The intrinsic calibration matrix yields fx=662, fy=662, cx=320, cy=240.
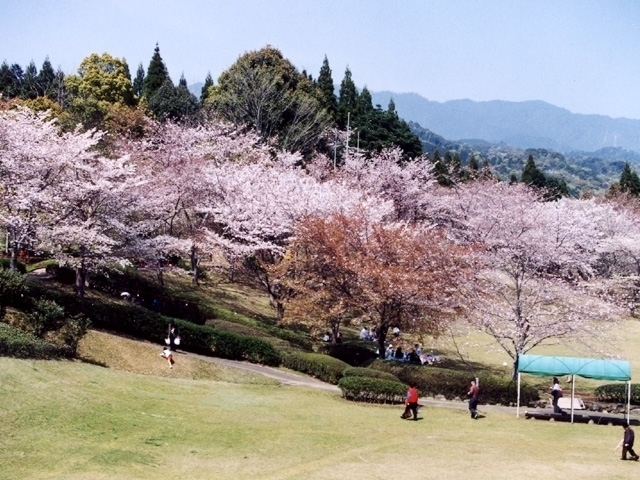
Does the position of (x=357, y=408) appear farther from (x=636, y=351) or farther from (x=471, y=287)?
(x=636, y=351)

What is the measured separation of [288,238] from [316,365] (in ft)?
35.0

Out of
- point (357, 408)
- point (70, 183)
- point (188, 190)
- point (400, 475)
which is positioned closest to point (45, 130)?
point (70, 183)

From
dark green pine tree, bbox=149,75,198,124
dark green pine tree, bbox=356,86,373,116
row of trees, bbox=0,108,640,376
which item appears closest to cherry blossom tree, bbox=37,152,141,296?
row of trees, bbox=0,108,640,376

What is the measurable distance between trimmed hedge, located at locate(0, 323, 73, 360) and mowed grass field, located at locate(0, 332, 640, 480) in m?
0.57

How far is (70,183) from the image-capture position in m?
30.2

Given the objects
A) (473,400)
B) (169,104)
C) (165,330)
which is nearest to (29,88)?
(169,104)

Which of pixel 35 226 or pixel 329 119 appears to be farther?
pixel 329 119

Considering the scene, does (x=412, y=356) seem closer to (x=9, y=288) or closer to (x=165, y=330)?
(x=165, y=330)

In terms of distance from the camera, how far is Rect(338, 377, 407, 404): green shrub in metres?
24.6

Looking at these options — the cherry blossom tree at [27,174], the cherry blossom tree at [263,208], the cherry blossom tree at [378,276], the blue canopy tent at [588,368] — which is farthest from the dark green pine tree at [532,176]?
the cherry blossom tree at [27,174]

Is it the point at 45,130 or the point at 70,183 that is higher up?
the point at 45,130

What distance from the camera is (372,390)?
24.7 meters

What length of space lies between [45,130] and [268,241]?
44.7 ft

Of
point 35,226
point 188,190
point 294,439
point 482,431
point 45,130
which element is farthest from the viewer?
point 188,190
